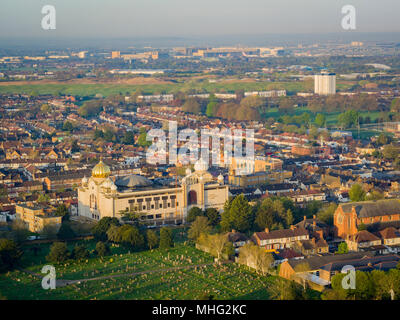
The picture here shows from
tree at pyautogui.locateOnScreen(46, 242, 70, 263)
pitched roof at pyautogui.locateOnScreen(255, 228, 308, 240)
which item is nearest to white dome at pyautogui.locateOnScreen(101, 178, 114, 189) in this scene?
tree at pyautogui.locateOnScreen(46, 242, 70, 263)

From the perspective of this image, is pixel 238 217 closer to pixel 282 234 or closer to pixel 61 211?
pixel 282 234

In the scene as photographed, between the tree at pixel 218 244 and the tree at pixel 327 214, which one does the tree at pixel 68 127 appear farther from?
the tree at pixel 218 244

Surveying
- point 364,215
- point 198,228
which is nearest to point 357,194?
point 364,215

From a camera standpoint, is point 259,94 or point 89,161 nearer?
point 89,161

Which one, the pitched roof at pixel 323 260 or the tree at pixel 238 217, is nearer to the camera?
the pitched roof at pixel 323 260

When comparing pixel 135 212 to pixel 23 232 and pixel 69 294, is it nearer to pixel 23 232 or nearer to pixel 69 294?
pixel 23 232

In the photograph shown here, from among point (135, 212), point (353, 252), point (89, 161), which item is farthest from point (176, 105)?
point (353, 252)

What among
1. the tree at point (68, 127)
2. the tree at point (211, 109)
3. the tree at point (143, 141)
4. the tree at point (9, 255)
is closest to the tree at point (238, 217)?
the tree at point (9, 255)
